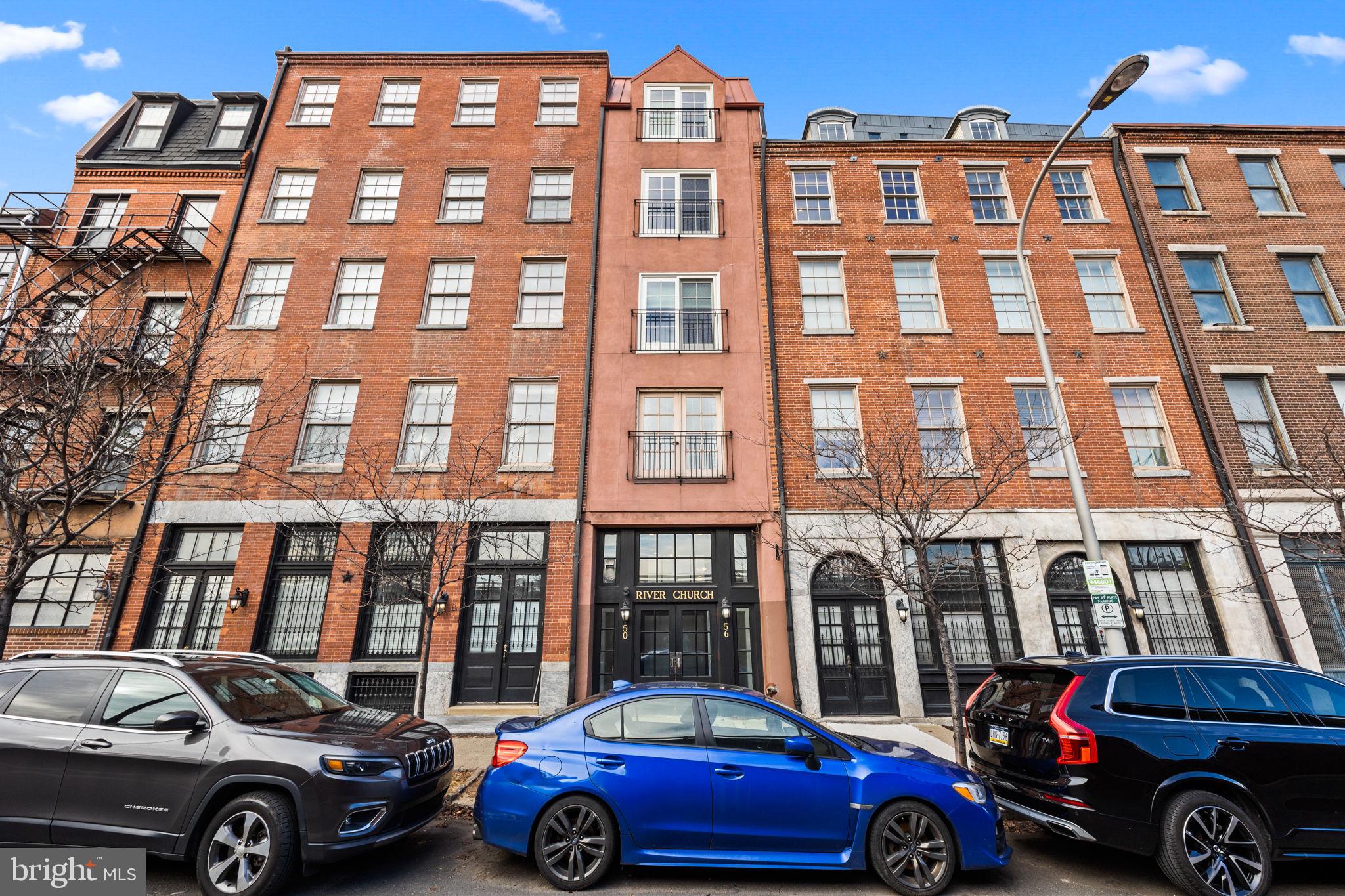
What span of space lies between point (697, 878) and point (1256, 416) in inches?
652

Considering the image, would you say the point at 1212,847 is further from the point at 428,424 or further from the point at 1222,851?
the point at 428,424

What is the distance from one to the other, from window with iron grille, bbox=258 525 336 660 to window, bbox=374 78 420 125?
1250 cm

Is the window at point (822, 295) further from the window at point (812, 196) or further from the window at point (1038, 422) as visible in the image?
the window at point (1038, 422)

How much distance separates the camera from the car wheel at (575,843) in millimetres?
5004

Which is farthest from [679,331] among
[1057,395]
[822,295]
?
[1057,395]

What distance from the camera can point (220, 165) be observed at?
16.0m

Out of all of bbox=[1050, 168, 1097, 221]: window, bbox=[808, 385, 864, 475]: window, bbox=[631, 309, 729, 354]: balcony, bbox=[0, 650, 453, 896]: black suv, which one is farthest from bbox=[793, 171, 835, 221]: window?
bbox=[0, 650, 453, 896]: black suv

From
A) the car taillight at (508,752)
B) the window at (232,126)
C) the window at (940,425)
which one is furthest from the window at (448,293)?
the window at (940,425)

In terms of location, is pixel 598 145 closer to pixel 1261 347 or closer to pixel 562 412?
pixel 562 412

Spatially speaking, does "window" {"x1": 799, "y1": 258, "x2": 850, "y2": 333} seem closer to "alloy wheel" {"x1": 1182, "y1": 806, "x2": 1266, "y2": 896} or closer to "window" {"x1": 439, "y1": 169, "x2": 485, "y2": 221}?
"window" {"x1": 439, "y1": 169, "x2": 485, "y2": 221}

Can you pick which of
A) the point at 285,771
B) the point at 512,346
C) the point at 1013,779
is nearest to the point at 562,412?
the point at 512,346

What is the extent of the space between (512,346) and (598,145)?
686cm

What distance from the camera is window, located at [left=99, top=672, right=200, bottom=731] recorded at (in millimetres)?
5094

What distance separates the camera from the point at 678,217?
15570 millimetres
